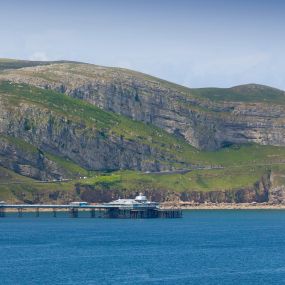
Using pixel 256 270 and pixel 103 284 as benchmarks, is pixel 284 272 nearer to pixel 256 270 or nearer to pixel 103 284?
pixel 256 270

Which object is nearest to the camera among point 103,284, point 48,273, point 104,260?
point 103,284

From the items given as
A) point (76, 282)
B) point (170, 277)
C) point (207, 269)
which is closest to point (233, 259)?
point (207, 269)

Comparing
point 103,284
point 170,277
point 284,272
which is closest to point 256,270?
point 284,272

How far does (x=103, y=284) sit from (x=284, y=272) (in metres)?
30.2

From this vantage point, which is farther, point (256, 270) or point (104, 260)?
point (104, 260)

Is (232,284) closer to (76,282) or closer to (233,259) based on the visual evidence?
(76,282)

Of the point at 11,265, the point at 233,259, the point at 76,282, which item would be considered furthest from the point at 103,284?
the point at 233,259

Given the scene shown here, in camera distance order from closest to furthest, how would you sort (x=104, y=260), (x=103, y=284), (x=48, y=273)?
(x=103, y=284), (x=48, y=273), (x=104, y=260)

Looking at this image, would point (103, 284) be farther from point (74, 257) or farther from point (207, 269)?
point (74, 257)

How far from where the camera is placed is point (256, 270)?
7067 inches

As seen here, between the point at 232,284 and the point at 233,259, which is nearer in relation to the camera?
the point at 232,284

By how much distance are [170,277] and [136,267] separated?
1369 cm

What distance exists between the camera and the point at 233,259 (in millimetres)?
197000

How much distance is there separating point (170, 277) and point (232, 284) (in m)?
10.7
